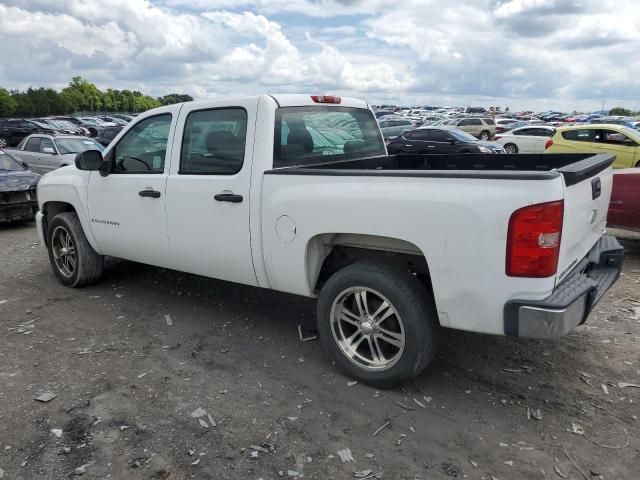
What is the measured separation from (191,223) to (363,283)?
165 centimetres

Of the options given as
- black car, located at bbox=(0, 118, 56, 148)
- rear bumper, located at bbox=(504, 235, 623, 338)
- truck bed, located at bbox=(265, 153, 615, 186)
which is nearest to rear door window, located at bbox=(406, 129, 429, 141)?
truck bed, located at bbox=(265, 153, 615, 186)

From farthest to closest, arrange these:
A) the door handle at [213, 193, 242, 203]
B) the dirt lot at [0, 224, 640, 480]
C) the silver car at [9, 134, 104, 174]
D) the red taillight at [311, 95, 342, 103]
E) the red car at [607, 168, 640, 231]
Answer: the silver car at [9, 134, 104, 174], the red car at [607, 168, 640, 231], the red taillight at [311, 95, 342, 103], the door handle at [213, 193, 242, 203], the dirt lot at [0, 224, 640, 480]

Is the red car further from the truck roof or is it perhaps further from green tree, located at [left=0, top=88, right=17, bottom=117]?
green tree, located at [left=0, top=88, right=17, bottom=117]

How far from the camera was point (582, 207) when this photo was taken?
3.22 meters

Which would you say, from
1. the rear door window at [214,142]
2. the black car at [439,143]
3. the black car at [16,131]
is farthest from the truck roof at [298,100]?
the black car at [16,131]

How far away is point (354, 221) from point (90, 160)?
297 cm

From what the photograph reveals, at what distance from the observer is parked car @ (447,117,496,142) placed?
96.7ft

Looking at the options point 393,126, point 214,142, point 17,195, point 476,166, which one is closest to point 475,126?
point 393,126

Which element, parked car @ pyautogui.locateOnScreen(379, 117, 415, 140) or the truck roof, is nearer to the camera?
the truck roof

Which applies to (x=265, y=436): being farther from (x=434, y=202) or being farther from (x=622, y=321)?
(x=622, y=321)

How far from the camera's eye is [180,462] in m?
2.86

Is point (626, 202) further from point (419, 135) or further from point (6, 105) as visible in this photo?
point (6, 105)

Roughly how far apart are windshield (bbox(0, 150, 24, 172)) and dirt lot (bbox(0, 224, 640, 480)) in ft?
20.5

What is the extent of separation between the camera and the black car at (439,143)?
1758 cm
